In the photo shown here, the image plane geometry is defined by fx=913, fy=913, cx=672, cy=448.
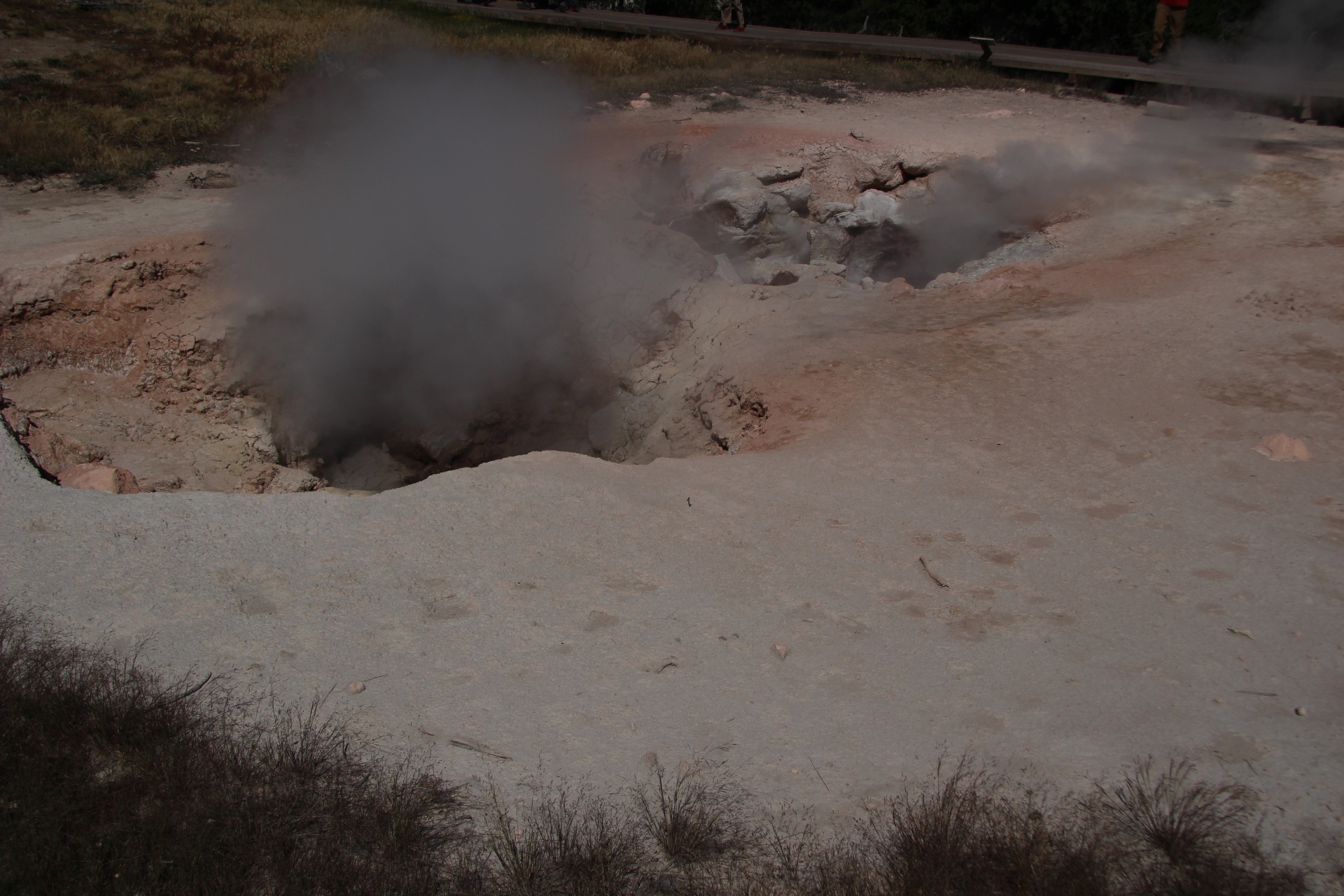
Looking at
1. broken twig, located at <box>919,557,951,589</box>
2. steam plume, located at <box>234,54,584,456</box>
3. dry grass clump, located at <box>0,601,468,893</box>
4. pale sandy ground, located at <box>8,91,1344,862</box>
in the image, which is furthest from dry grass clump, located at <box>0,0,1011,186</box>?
broken twig, located at <box>919,557,951,589</box>

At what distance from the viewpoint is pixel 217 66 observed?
12906 millimetres

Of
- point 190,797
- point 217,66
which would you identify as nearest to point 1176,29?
point 217,66

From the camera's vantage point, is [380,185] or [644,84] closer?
[380,185]

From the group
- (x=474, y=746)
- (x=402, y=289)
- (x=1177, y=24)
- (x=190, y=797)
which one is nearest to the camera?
(x=190, y=797)

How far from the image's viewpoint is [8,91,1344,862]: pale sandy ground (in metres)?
3.26

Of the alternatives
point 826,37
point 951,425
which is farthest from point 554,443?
point 826,37

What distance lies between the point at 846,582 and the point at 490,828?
1.93m

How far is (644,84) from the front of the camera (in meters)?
13.0

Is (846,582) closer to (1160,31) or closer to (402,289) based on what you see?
(402,289)

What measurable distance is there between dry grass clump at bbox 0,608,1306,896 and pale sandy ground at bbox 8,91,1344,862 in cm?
16

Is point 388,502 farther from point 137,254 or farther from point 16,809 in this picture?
point 137,254

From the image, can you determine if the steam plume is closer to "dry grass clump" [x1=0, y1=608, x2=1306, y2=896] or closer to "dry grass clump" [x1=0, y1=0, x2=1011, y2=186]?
"dry grass clump" [x1=0, y1=0, x2=1011, y2=186]

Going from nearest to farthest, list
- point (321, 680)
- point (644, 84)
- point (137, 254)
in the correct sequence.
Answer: point (321, 680) → point (137, 254) → point (644, 84)

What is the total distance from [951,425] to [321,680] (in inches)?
148
